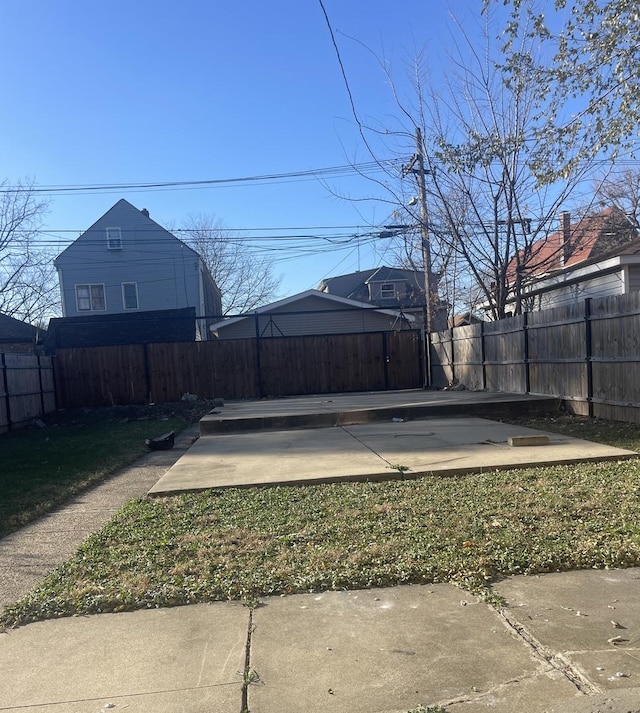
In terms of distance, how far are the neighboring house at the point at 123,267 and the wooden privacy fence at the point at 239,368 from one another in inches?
479

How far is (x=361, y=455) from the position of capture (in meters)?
7.41

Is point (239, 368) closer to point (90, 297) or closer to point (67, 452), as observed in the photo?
point (67, 452)

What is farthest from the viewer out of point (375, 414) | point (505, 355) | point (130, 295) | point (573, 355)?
point (130, 295)

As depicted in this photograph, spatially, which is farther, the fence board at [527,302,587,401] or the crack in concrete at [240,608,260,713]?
the fence board at [527,302,587,401]

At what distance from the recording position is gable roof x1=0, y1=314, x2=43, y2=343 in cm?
2895

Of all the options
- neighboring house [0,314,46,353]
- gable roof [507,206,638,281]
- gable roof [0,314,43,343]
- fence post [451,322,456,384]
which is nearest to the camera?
fence post [451,322,456,384]

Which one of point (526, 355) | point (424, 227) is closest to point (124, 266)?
point (424, 227)

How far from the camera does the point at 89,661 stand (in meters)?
2.79

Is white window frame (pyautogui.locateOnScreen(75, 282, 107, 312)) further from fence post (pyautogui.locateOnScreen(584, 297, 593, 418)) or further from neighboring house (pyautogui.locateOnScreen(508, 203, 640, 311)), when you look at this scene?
fence post (pyautogui.locateOnScreen(584, 297, 593, 418))

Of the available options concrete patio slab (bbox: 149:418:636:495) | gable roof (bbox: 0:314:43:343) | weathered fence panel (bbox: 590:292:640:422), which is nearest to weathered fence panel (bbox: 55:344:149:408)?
concrete patio slab (bbox: 149:418:636:495)

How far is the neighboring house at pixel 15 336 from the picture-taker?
94.2 ft

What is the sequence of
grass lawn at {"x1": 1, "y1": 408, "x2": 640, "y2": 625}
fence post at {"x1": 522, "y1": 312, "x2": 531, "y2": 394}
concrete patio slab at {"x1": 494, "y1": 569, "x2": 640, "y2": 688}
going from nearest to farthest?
concrete patio slab at {"x1": 494, "y1": 569, "x2": 640, "y2": 688}
grass lawn at {"x1": 1, "y1": 408, "x2": 640, "y2": 625}
fence post at {"x1": 522, "y1": 312, "x2": 531, "y2": 394}

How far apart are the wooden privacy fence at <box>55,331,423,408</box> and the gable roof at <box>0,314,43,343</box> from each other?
1244cm

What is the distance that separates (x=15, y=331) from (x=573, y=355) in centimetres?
2831
